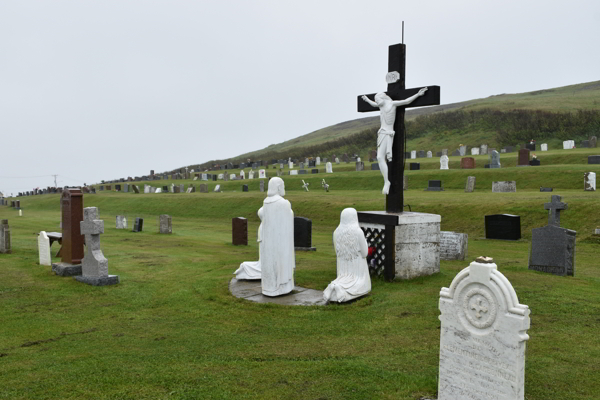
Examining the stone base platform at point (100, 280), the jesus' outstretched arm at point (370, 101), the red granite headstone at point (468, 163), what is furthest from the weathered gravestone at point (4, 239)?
the red granite headstone at point (468, 163)

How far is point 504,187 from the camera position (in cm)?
2634

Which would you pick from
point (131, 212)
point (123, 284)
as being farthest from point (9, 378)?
point (131, 212)

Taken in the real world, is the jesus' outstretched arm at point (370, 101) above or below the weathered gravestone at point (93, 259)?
above

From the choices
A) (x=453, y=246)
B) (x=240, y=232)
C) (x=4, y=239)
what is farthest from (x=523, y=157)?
(x=4, y=239)

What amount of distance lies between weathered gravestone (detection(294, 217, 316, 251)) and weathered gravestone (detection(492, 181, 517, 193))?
46.6 ft

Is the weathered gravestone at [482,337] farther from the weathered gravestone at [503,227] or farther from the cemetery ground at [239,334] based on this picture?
the weathered gravestone at [503,227]

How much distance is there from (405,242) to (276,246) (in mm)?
3078

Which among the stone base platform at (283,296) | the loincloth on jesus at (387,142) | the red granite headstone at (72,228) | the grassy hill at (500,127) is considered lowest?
the stone base platform at (283,296)

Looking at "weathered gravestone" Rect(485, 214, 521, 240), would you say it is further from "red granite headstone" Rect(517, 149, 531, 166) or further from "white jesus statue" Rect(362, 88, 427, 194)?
"red granite headstone" Rect(517, 149, 531, 166)

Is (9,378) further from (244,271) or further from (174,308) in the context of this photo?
(244,271)

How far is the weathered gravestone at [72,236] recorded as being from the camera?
11.9m

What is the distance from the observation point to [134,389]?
5.31 metres

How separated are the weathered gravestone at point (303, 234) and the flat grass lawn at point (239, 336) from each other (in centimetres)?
240

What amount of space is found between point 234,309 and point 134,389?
3.68 metres
